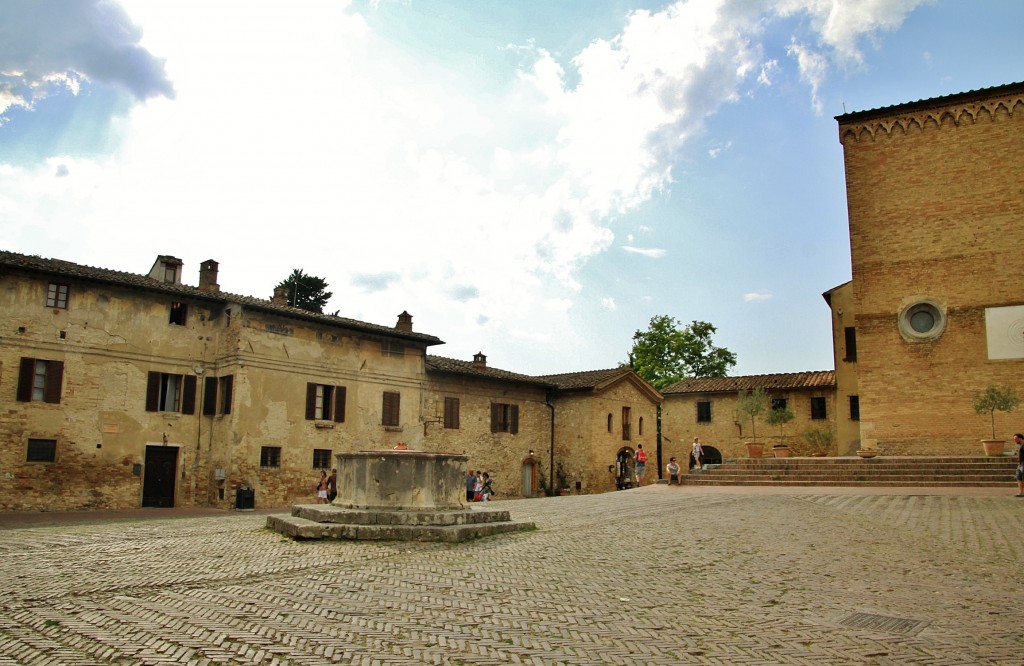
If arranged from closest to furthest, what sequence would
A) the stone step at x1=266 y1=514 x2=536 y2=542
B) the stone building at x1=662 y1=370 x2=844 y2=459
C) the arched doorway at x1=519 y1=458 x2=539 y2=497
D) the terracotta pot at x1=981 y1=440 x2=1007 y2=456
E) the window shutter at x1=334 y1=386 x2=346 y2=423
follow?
the stone step at x1=266 y1=514 x2=536 y2=542
the terracotta pot at x1=981 y1=440 x2=1007 y2=456
the window shutter at x1=334 y1=386 x2=346 y2=423
the arched doorway at x1=519 y1=458 x2=539 y2=497
the stone building at x1=662 y1=370 x2=844 y2=459

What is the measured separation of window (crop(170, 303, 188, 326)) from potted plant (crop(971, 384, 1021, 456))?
2641cm

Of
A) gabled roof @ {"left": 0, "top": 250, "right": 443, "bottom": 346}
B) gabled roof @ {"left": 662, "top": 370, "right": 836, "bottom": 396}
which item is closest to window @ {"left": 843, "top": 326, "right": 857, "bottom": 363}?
gabled roof @ {"left": 662, "top": 370, "right": 836, "bottom": 396}

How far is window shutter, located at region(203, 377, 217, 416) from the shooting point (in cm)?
2519

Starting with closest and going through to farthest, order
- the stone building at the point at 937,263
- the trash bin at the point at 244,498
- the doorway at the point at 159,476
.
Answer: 1. the trash bin at the point at 244,498
2. the doorway at the point at 159,476
3. the stone building at the point at 937,263

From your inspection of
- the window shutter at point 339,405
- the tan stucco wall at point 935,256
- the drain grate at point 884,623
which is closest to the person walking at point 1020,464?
the tan stucco wall at point 935,256

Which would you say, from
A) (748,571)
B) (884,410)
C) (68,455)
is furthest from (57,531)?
(884,410)

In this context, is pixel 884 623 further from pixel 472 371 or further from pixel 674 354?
pixel 674 354

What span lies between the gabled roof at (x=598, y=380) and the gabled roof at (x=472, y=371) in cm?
130

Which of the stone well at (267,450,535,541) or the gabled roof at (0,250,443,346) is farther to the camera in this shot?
the gabled roof at (0,250,443,346)

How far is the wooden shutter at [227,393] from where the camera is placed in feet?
80.9

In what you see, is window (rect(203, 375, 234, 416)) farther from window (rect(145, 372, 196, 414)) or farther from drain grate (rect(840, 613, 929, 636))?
drain grate (rect(840, 613, 929, 636))

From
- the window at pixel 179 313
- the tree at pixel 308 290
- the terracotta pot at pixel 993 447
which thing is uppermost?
the tree at pixel 308 290

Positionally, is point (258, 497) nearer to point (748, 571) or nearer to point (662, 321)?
point (748, 571)

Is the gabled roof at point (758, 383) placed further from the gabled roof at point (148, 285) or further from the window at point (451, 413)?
the gabled roof at point (148, 285)
